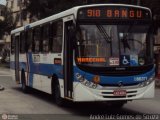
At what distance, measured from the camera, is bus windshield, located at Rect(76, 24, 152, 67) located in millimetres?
13648

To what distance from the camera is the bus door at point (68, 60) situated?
14258mm

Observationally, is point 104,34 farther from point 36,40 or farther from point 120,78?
point 36,40

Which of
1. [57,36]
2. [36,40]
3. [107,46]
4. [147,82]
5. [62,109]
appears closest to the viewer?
[107,46]

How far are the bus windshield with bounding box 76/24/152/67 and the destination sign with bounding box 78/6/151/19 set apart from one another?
0.90ft

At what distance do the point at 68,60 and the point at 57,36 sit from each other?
1.52 meters

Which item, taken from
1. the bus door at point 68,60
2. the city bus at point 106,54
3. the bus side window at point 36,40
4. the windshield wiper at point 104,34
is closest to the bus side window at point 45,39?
the bus side window at point 36,40

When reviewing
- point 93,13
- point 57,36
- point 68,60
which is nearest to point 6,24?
point 57,36

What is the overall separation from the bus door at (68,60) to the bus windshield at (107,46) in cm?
63

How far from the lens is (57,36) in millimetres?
15773

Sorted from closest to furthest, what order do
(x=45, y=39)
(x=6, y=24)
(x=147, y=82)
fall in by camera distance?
(x=147, y=82)
(x=45, y=39)
(x=6, y=24)

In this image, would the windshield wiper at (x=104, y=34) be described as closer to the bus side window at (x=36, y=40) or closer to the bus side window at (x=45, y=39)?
the bus side window at (x=45, y=39)

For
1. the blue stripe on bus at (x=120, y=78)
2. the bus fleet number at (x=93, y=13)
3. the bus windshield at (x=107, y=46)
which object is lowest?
the blue stripe on bus at (x=120, y=78)

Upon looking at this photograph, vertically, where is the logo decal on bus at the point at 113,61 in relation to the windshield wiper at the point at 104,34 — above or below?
below

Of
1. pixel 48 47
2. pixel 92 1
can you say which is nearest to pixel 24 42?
pixel 48 47
